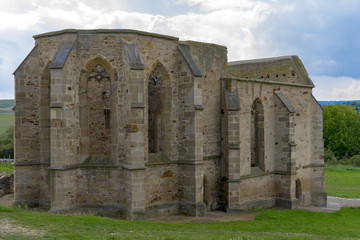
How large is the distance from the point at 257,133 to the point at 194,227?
310 inches

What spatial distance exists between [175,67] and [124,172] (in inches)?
197

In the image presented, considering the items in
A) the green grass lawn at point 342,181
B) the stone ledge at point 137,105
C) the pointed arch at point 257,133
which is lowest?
the green grass lawn at point 342,181

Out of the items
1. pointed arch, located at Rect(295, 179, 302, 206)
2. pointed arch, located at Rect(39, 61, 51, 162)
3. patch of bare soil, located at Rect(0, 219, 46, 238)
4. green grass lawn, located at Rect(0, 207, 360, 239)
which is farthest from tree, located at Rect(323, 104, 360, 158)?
patch of bare soil, located at Rect(0, 219, 46, 238)

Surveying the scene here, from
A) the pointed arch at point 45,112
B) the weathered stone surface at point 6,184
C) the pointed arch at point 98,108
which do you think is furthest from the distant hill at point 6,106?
the pointed arch at point 98,108

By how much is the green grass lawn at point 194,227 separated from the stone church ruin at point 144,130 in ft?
5.94

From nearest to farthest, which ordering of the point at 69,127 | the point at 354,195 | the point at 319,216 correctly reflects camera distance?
the point at 69,127 < the point at 319,216 < the point at 354,195

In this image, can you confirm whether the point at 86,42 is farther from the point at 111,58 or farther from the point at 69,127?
the point at 69,127

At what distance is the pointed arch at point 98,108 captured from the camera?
47.9 ft

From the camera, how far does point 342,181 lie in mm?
31188

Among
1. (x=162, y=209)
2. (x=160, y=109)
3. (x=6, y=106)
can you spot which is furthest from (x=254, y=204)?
(x=6, y=106)

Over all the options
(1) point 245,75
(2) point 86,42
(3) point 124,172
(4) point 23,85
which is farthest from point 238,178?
(4) point 23,85

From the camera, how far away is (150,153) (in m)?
15.9

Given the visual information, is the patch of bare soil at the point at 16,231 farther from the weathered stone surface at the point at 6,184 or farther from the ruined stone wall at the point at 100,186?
the weathered stone surface at the point at 6,184

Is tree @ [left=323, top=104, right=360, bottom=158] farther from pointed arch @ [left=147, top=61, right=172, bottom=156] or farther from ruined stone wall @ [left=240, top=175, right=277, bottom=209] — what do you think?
pointed arch @ [left=147, top=61, right=172, bottom=156]
